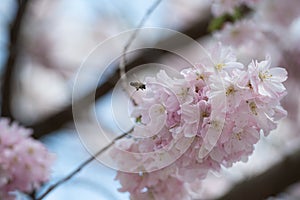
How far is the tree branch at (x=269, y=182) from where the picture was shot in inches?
75.7

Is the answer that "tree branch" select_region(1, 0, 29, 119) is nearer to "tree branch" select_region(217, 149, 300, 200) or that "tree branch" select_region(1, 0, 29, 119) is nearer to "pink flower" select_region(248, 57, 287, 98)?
"tree branch" select_region(217, 149, 300, 200)

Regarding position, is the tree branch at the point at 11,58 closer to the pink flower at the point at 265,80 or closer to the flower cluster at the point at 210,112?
the flower cluster at the point at 210,112

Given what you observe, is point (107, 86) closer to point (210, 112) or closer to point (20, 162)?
point (20, 162)

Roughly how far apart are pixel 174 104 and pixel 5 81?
1395mm

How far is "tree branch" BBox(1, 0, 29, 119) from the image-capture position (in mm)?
2188

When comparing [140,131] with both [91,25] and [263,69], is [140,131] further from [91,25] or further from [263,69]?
[91,25]

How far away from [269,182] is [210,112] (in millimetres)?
1035

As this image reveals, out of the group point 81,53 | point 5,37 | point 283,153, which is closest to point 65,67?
point 81,53

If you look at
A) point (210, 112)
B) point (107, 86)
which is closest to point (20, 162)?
point (210, 112)

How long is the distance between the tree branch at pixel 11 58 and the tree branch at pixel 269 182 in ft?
3.06

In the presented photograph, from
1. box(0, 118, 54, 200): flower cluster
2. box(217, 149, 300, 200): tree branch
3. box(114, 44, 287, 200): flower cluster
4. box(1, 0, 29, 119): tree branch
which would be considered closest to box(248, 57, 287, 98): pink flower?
box(114, 44, 287, 200): flower cluster

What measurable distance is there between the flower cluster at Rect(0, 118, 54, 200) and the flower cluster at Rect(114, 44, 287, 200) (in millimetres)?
486

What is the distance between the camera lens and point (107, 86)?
2268 mm

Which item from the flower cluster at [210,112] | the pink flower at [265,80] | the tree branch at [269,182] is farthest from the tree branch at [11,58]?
the pink flower at [265,80]
